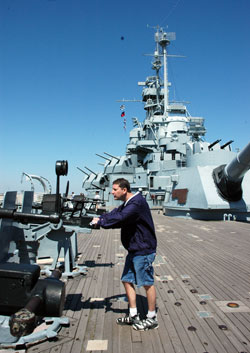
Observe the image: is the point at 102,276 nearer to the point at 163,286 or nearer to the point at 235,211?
the point at 163,286

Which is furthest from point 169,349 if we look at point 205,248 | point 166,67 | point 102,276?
point 166,67

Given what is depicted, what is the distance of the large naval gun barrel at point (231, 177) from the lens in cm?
852

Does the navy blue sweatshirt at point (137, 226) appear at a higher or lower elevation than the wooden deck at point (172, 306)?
higher

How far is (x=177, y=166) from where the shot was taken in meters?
18.4

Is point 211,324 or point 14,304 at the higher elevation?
point 14,304

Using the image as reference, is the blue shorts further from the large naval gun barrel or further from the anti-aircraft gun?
the large naval gun barrel

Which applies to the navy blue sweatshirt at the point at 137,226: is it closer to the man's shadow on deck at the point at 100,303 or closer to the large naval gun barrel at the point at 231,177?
the man's shadow on deck at the point at 100,303

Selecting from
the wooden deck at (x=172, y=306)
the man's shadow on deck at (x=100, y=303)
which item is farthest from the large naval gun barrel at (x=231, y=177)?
the man's shadow on deck at (x=100, y=303)

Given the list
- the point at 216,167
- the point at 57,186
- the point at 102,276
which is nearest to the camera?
the point at 57,186

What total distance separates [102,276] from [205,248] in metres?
2.66

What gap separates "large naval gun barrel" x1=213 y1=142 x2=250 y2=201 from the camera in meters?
8.52

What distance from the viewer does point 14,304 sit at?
1253mm

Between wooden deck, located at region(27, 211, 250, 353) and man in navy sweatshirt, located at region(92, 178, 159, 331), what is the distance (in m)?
0.14

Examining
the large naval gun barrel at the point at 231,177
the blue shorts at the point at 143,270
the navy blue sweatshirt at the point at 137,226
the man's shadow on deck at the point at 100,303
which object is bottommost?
the man's shadow on deck at the point at 100,303
